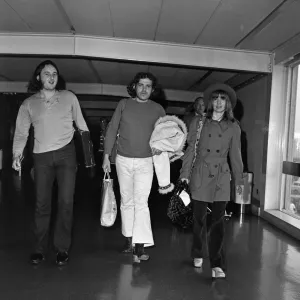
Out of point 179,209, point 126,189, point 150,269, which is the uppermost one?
point 126,189

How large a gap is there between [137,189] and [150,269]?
0.71 meters

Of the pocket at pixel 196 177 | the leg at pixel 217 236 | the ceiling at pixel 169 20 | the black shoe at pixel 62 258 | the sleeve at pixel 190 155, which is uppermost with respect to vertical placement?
the ceiling at pixel 169 20

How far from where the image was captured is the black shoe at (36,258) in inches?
119

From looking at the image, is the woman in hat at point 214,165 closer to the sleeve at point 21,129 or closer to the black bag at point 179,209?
the black bag at point 179,209

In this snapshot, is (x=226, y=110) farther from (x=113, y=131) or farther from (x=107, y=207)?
(x=107, y=207)

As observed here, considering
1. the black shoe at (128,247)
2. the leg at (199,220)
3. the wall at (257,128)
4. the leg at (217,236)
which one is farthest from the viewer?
the wall at (257,128)

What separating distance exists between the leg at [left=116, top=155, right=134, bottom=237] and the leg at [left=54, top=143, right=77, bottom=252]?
42cm

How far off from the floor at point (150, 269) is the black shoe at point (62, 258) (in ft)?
0.20

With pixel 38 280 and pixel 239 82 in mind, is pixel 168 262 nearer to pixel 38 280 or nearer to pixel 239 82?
pixel 38 280

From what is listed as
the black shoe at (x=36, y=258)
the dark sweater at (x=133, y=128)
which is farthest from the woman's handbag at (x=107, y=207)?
the black shoe at (x=36, y=258)

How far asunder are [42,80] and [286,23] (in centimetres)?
280

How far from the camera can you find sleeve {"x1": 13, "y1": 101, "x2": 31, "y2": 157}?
302cm

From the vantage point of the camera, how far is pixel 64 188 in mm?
2982

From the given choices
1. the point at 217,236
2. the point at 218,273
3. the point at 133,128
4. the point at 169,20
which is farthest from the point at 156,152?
the point at 169,20
